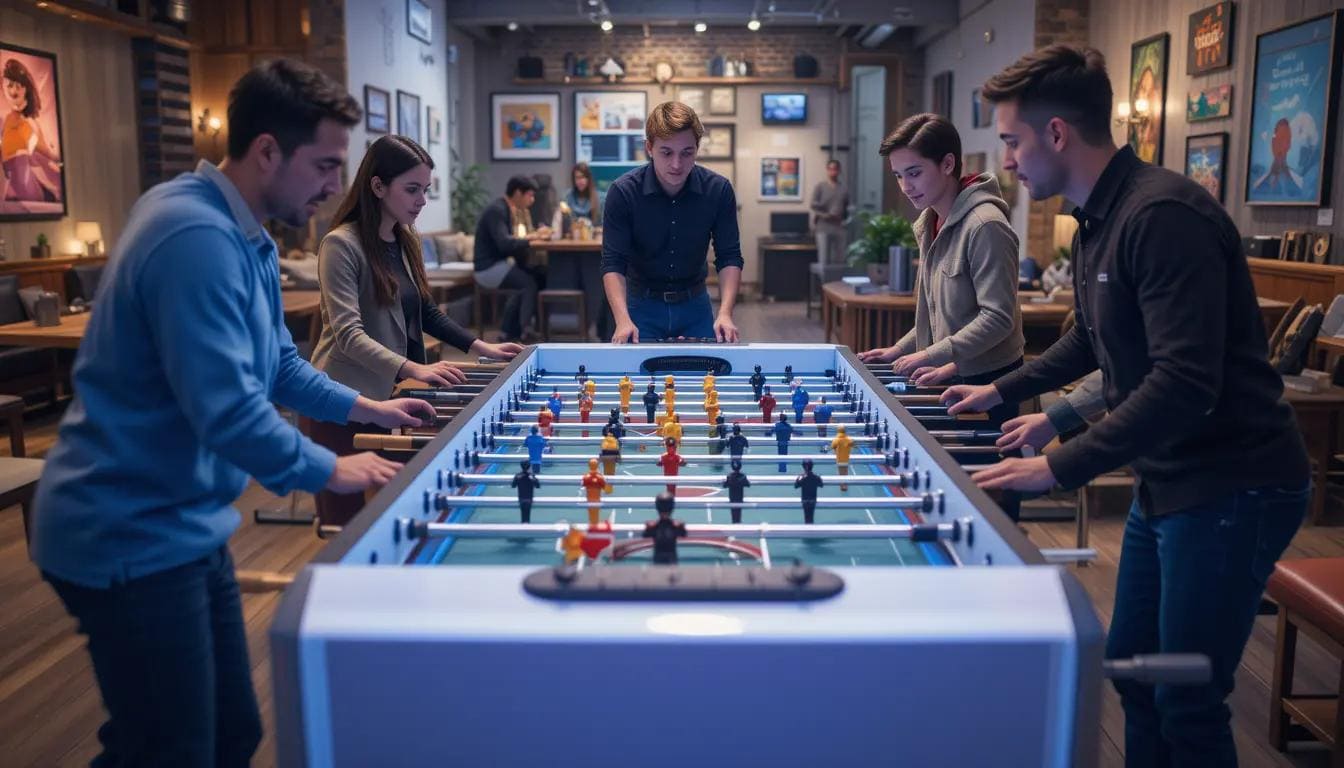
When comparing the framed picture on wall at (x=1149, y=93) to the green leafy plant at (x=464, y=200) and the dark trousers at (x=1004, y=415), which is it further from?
the green leafy plant at (x=464, y=200)

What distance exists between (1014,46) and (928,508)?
9.62 m

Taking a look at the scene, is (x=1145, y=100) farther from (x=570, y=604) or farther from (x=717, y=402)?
(x=570, y=604)

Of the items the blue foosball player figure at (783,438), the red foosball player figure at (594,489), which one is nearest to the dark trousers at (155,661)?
the red foosball player figure at (594,489)

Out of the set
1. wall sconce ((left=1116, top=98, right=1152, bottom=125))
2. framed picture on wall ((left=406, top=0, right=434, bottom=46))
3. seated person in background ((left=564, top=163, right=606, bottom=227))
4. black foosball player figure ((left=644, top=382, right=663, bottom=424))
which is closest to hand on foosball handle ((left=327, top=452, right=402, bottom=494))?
black foosball player figure ((left=644, top=382, right=663, bottom=424))

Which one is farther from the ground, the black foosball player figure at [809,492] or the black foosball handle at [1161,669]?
the black foosball player figure at [809,492]

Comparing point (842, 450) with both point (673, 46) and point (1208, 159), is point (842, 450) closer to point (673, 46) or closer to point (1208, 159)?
point (1208, 159)

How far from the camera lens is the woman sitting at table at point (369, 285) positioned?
3082mm

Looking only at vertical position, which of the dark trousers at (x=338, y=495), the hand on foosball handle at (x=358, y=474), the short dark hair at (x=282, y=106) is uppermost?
the short dark hair at (x=282, y=106)

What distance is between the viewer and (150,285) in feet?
4.93

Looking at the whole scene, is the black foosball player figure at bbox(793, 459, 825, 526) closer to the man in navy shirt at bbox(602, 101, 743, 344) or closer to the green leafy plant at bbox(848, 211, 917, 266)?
the man in navy shirt at bbox(602, 101, 743, 344)

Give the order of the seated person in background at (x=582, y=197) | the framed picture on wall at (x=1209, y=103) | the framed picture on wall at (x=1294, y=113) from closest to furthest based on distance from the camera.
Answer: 1. the framed picture on wall at (x=1294, y=113)
2. the framed picture on wall at (x=1209, y=103)
3. the seated person in background at (x=582, y=197)

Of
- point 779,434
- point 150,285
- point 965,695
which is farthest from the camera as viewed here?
point 779,434

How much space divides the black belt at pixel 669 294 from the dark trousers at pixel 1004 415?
122 cm

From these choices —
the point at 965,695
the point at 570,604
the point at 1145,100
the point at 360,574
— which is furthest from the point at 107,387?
the point at 1145,100
